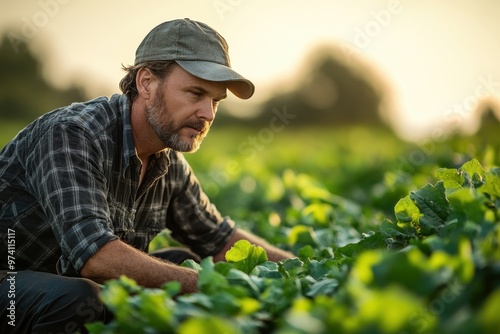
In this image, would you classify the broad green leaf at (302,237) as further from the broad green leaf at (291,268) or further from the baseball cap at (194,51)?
the broad green leaf at (291,268)

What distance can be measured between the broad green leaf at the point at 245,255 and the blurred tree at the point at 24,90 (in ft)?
99.6

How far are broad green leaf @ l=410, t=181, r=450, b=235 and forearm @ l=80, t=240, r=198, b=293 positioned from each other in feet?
3.36

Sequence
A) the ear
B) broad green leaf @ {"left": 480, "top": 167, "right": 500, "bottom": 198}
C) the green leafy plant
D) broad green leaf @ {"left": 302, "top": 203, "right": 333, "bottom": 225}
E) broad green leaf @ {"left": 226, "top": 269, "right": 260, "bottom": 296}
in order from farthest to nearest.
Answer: broad green leaf @ {"left": 302, "top": 203, "right": 333, "bottom": 225}, the ear, broad green leaf @ {"left": 480, "top": 167, "right": 500, "bottom": 198}, broad green leaf @ {"left": 226, "top": 269, "right": 260, "bottom": 296}, the green leafy plant

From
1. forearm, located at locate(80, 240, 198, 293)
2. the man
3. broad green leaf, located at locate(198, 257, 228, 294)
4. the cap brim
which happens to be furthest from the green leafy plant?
the cap brim

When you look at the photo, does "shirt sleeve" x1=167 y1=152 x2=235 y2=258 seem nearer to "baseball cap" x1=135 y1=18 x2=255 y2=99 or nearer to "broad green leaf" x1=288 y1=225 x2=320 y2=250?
"broad green leaf" x1=288 y1=225 x2=320 y2=250

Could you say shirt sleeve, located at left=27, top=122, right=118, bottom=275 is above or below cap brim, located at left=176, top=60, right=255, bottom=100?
below

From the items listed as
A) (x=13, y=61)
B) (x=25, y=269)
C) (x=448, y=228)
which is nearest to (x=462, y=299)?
(x=448, y=228)

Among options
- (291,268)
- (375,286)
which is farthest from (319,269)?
(375,286)

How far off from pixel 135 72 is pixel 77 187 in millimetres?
989

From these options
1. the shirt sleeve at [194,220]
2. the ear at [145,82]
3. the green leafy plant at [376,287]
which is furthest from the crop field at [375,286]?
the ear at [145,82]

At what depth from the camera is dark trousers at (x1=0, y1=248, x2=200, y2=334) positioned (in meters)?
3.24

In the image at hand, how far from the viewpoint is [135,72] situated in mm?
4012

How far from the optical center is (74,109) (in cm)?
363

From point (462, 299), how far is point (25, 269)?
2.42 meters
